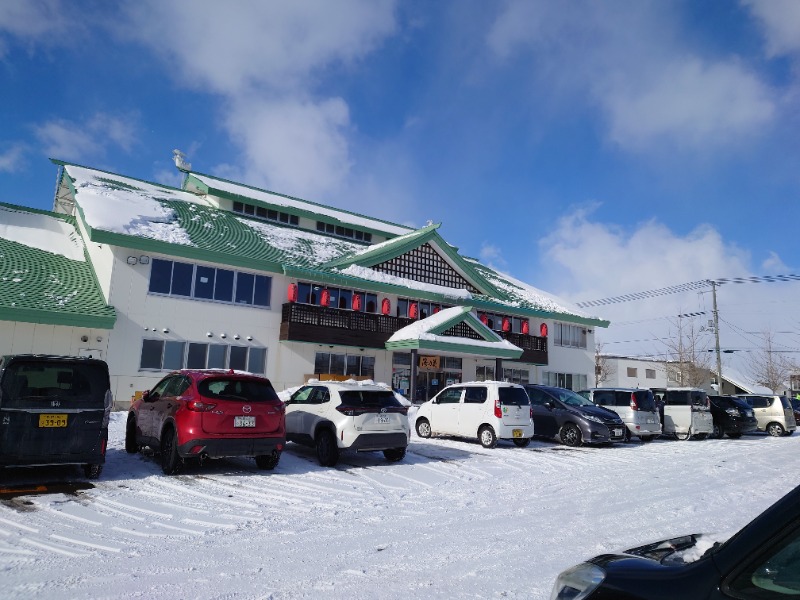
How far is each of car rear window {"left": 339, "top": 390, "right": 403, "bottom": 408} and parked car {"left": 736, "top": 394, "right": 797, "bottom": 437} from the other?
1813cm

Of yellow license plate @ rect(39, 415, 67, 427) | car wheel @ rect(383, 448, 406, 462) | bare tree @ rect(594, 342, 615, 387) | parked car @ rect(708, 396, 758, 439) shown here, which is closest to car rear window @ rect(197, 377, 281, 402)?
yellow license plate @ rect(39, 415, 67, 427)

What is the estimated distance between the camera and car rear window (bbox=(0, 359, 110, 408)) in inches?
321

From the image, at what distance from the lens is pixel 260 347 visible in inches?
923

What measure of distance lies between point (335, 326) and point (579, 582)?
74.4 feet

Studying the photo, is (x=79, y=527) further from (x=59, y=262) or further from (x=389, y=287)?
(x=389, y=287)

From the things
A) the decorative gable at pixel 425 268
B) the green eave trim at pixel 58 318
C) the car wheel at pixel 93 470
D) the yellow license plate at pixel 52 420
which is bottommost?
the car wheel at pixel 93 470

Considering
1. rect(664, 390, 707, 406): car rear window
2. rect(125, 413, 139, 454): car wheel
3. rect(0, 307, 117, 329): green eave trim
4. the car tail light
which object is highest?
rect(0, 307, 117, 329): green eave trim

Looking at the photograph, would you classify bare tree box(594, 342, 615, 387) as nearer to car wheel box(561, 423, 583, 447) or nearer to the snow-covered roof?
the snow-covered roof

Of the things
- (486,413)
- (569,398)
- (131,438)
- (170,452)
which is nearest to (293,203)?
(569,398)

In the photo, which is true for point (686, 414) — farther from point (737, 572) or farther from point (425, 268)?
point (737, 572)

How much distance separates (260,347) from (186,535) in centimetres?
1762

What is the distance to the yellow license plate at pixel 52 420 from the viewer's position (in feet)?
26.8

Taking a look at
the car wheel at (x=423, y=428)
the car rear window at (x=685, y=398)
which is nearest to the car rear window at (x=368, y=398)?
the car wheel at (x=423, y=428)

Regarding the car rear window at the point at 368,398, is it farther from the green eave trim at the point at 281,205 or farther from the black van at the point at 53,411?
the green eave trim at the point at 281,205
